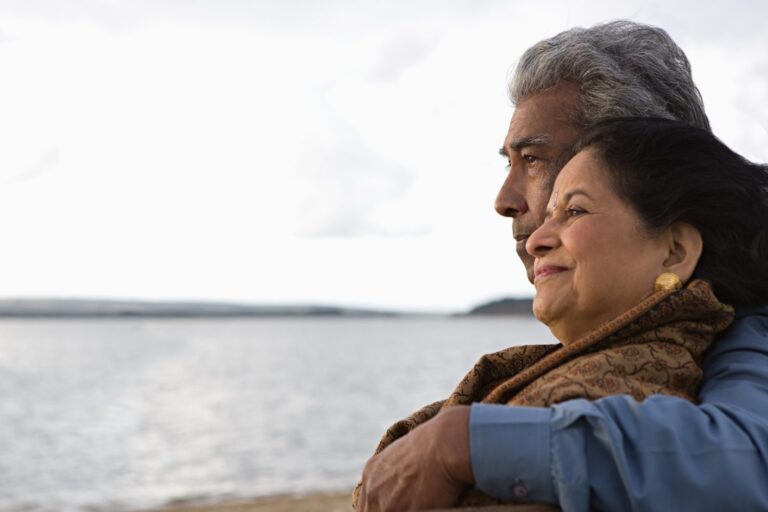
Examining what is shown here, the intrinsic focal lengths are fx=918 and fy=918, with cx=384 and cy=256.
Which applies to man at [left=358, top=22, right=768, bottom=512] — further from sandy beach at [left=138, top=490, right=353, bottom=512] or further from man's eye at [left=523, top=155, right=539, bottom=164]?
sandy beach at [left=138, top=490, right=353, bottom=512]

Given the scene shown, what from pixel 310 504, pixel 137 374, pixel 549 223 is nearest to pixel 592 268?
pixel 549 223

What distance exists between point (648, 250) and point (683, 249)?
0.09 meters

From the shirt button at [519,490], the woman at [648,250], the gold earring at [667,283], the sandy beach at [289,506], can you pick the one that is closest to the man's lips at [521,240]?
the woman at [648,250]

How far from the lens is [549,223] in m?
1.79

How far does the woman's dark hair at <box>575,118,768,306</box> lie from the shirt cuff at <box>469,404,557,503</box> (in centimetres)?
55

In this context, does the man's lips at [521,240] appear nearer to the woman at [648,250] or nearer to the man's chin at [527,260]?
the man's chin at [527,260]

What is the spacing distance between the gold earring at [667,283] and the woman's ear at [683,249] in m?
0.04

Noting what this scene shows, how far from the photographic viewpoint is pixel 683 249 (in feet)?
5.72

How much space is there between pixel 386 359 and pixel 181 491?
55.6 meters

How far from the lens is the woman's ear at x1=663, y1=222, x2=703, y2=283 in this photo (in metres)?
1.72

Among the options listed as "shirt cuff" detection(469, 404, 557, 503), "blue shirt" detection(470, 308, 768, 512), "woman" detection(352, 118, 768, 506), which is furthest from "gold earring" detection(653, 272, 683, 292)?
"shirt cuff" detection(469, 404, 557, 503)

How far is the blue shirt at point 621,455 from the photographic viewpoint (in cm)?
130

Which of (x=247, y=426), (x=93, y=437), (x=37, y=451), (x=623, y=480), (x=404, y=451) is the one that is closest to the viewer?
(x=623, y=480)

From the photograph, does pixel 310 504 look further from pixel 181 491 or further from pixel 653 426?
pixel 653 426
